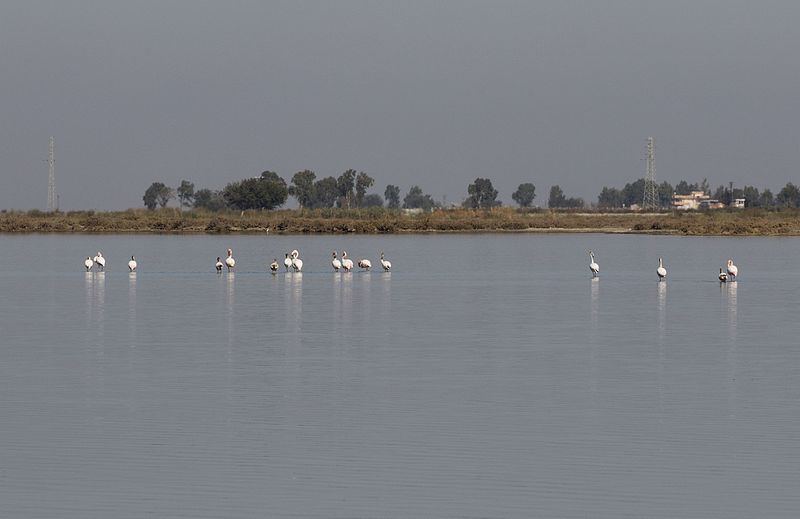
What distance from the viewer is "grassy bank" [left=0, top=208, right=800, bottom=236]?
340ft

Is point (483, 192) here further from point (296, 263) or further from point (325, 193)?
point (296, 263)

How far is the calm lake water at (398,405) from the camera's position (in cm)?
1205

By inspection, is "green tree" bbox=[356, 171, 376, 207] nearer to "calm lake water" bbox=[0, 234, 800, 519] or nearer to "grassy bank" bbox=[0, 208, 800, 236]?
"grassy bank" bbox=[0, 208, 800, 236]

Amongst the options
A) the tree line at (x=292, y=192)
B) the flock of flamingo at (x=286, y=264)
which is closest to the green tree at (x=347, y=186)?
the tree line at (x=292, y=192)

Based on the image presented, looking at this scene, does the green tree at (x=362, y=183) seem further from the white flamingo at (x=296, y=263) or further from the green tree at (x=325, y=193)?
the white flamingo at (x=296, y=263)

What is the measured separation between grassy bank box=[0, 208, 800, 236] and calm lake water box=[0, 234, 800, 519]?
68159 mm

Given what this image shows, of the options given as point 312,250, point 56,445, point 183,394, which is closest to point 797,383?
point 183,394

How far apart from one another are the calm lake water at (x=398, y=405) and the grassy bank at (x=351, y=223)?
224 feet

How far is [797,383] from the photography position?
61.2ft

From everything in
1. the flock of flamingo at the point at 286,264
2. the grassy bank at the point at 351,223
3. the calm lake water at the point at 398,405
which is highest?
the grassy bank at the point at 351,223

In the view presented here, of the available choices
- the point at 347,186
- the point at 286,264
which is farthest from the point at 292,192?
the point at 286,264

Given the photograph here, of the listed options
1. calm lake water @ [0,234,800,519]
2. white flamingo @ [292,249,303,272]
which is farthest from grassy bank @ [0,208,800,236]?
calm lake water @ [0,234,800,519]

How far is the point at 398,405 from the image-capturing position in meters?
16.6

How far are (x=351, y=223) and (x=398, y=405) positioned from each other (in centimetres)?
9098
